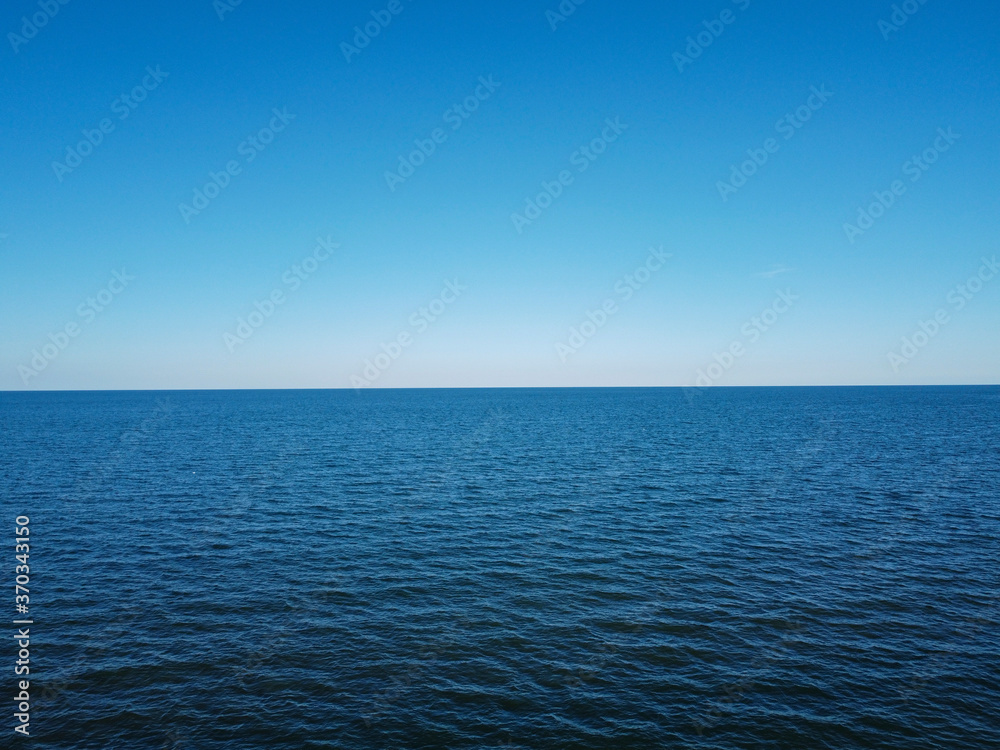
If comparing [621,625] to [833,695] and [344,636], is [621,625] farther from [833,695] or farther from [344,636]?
[344,636]

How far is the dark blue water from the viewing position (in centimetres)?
2241

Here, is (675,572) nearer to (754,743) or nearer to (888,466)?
(754,743)

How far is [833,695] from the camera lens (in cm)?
2384

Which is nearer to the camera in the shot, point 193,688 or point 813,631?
point 193,688

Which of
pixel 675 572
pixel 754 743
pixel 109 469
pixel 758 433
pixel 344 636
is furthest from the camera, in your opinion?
pixel 758 433

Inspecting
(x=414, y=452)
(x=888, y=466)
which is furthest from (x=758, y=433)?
(x=414, y=452)

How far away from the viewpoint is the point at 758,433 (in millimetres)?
116500

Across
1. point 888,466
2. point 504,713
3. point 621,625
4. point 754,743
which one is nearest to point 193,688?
point 504,713

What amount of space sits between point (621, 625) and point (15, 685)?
1132 inches

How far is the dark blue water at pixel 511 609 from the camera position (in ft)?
73.5

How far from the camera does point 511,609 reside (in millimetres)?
31906

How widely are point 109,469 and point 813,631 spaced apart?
259ft

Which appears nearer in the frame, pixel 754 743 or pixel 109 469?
pixel 754 743

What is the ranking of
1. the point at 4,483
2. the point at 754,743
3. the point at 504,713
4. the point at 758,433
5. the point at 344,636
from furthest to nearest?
the point at 758,433 < the point at 4,483 < the point at 344,636 < the point at 504,713 < the point at 754,743
